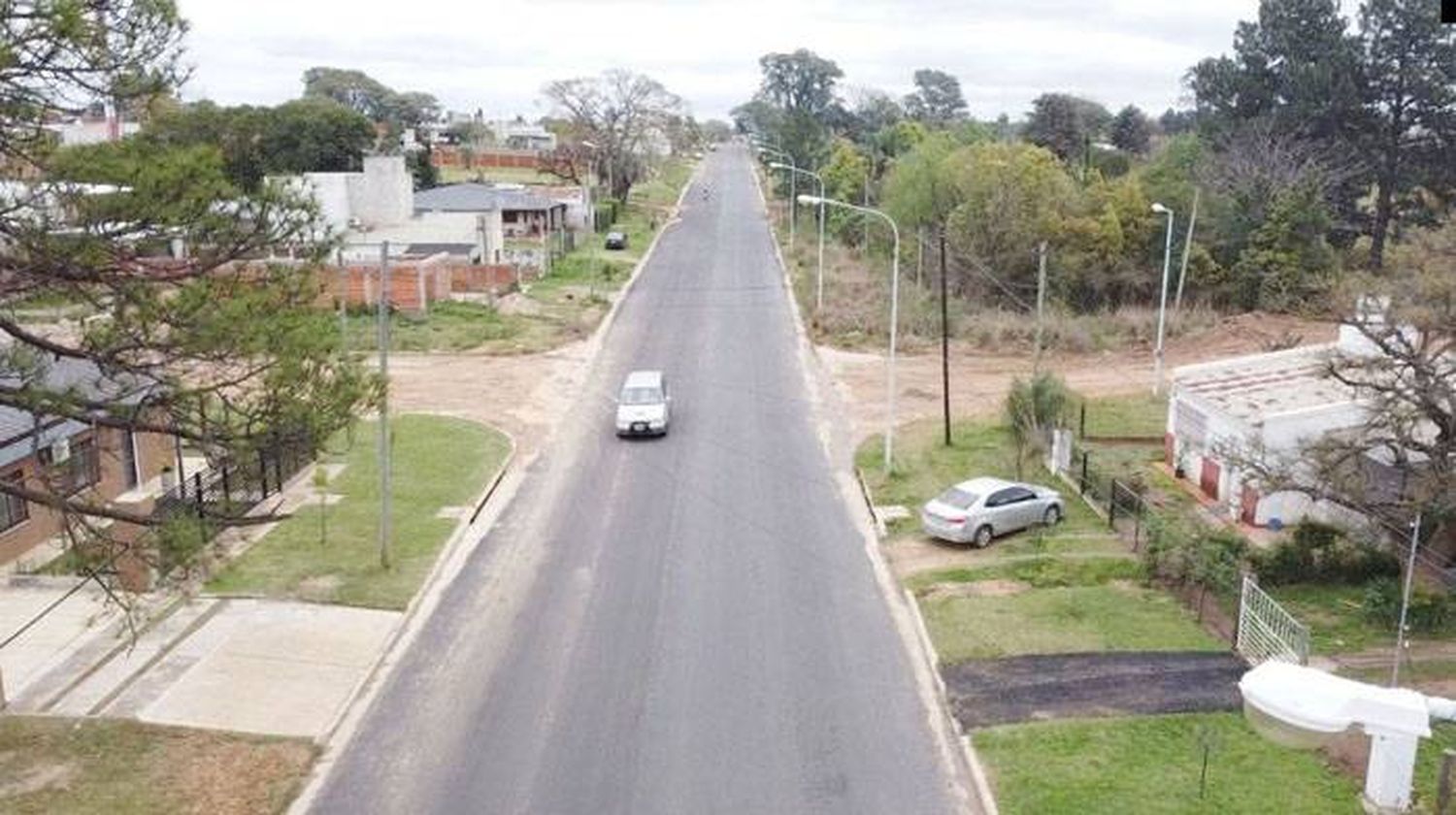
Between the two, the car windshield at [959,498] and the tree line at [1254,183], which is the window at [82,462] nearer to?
the car windshield at [959,498]

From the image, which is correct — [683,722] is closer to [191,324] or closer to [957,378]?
[191,324]

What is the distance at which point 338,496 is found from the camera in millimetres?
28562

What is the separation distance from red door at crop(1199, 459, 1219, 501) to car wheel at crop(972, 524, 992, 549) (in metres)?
6.74

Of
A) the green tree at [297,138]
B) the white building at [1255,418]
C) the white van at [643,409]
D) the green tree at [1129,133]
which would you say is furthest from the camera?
the green tree at [1129,133]

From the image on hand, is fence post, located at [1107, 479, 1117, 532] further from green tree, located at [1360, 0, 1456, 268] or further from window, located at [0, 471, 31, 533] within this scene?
green tree, located at [1360, 0, 1456, 268]

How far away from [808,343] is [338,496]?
23.4m

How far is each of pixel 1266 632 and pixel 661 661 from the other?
9.23 metres

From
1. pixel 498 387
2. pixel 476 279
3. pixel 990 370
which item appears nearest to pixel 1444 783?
pixel 498 387

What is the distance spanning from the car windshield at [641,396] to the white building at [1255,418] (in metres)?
13.5

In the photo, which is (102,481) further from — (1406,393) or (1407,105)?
(1407,105)

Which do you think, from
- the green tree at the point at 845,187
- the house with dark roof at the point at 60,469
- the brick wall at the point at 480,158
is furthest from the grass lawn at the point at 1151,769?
the brick wall at the point at 480,158

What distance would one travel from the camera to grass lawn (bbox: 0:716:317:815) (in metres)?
15.5

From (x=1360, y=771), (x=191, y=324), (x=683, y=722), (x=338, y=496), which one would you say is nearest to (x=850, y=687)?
(x=683, y=722)

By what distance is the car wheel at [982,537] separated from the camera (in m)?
25.8
